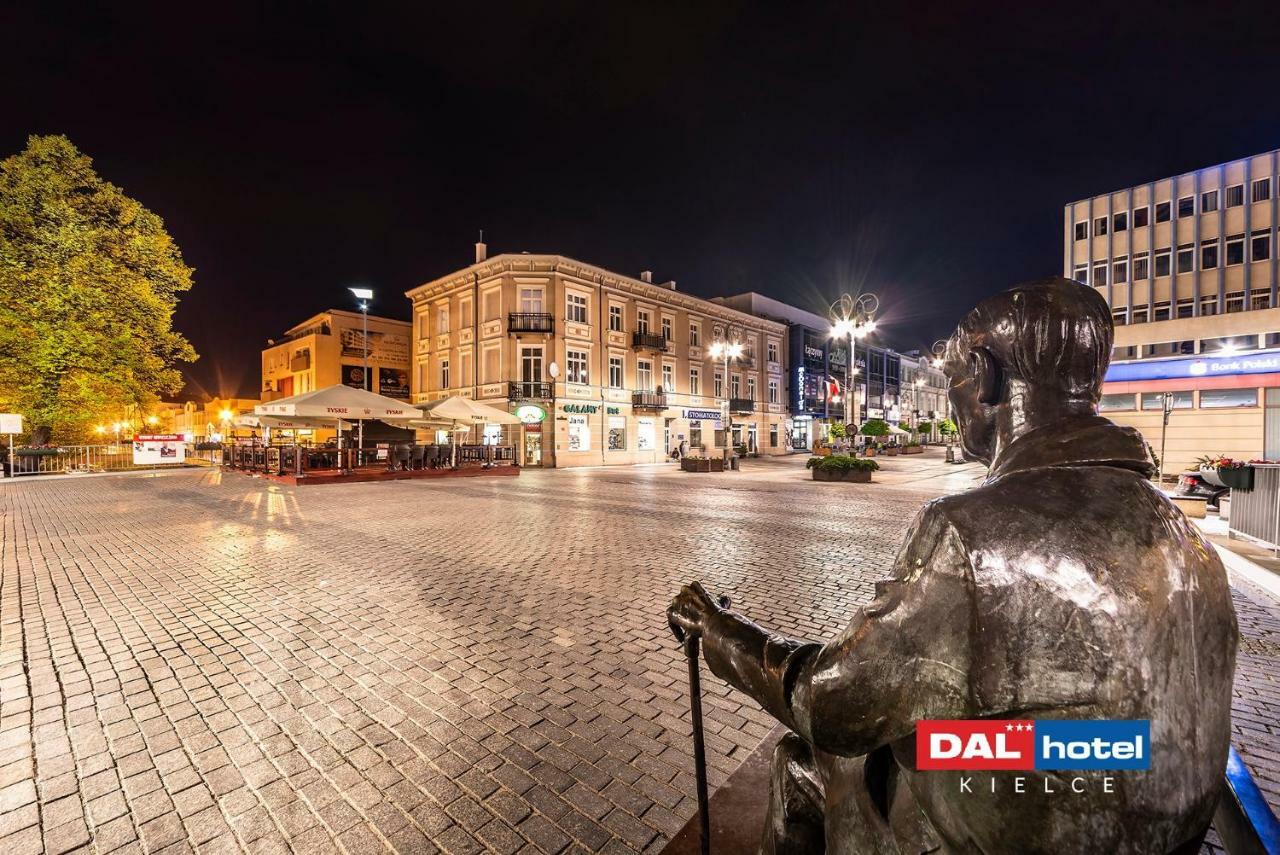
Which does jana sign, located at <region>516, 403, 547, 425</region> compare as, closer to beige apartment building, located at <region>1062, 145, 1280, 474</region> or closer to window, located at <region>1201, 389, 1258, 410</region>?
beige apartment building, located at <region>1062, 145, 1280, 474</region>

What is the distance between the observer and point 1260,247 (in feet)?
86.6

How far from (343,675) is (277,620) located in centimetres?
153

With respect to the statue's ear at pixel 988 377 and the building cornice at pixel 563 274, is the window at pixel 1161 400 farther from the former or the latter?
the building cornice at pixel 563 274

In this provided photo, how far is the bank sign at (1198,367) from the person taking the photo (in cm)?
1306

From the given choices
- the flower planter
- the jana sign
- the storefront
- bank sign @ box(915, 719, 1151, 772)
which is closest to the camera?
bank sign @ box(915, 719, 1151, 772)

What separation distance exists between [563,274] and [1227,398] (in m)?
26.0

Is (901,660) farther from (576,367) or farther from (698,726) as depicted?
(576,367)

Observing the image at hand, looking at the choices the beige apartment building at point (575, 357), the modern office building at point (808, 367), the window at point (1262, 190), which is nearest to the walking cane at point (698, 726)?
the beige apartment building at point (575, 357)

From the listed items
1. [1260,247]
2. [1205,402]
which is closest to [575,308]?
[1205,402]

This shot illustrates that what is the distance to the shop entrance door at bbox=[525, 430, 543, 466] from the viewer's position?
27938 mm

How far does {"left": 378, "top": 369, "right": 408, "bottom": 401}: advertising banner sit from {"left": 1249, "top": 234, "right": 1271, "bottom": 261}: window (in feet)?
174

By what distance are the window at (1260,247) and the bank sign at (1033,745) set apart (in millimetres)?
41238

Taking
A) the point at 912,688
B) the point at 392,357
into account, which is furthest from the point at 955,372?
the point at 392,357

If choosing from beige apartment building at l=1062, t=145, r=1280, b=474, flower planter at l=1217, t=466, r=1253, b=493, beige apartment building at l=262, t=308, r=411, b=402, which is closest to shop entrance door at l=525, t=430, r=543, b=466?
beige apartment building at l=262, t=308, r=411, b=402
